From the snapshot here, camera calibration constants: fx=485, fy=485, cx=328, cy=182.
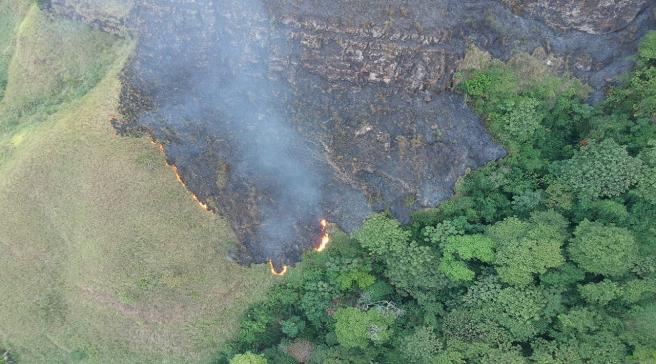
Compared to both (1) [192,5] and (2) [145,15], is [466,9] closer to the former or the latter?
(1) [192,5]

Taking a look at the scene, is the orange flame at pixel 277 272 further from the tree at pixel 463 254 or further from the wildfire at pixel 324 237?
the tree at pixel 463 254

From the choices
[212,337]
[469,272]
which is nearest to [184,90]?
[212,337]

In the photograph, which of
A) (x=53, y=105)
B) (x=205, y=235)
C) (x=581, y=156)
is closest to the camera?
(x=581, y=156)

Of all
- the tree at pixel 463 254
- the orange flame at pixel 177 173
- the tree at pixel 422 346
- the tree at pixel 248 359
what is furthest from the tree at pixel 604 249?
the orange flame at pixel 177 173

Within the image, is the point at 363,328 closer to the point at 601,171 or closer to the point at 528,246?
the point at 528,246

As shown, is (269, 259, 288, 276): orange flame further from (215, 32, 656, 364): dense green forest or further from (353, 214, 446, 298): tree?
(353, 214, 446, 298): tree

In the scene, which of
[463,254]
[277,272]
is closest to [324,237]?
[277,272]
